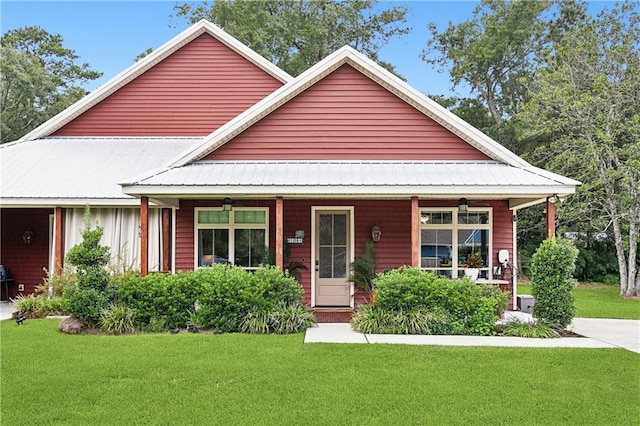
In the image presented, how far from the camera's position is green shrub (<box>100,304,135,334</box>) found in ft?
27.4

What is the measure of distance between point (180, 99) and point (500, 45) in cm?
1736

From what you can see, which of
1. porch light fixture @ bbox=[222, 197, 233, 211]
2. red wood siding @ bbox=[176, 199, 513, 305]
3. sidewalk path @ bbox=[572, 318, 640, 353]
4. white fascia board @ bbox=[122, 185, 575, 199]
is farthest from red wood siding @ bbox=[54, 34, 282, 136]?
sidewalk path @ bbox=[572, 318, 640, 353]

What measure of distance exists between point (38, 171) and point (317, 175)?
275 inches

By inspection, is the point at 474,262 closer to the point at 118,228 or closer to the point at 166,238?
the point at 166,238

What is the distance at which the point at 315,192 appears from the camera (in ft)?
29.6

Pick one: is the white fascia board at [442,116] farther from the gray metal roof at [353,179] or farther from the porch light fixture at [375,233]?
the porch light fixture at [375,233]

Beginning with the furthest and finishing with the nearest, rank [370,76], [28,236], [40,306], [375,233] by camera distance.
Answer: [28,236] → [375,233] → [370,76] → [40,306]

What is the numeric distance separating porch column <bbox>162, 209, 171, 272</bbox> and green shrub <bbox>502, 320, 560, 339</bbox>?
23.3 feet

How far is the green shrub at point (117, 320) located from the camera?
27.4 ft

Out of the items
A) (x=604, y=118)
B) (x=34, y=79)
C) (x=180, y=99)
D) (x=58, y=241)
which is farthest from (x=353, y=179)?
(x=34, y=79)

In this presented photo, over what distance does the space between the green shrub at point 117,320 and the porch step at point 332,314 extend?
348cm

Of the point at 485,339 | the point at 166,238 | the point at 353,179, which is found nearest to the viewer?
the point at 485,339

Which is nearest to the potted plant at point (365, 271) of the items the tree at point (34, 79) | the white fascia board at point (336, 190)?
the white fascia board at point (336, 190)

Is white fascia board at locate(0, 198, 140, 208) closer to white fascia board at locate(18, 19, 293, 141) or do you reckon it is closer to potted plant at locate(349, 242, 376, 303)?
white fascia board at locate(18, 19, 293, 141)
